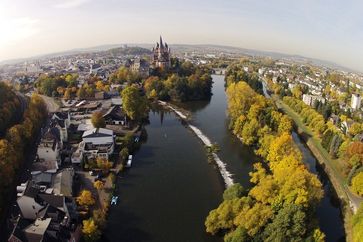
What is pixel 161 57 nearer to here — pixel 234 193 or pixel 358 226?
pixel 234 193

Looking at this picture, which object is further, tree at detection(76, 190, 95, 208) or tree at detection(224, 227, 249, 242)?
tree at detection(76, 190, 95, 208)

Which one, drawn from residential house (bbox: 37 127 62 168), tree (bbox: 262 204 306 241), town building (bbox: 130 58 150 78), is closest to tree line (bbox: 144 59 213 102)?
town building (bbox: 130 58 150 78)

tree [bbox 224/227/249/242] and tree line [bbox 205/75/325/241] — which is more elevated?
tree line [bbox 205/75/325/241]

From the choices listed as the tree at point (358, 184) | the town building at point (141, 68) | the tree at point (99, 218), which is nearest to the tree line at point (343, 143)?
the tree at point (358, 184)

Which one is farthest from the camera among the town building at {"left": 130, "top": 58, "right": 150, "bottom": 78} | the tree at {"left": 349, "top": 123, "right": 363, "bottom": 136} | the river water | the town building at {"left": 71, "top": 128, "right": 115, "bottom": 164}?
the town building at {"left": 130, "top": 58, "right": 150, "bottom": 78}

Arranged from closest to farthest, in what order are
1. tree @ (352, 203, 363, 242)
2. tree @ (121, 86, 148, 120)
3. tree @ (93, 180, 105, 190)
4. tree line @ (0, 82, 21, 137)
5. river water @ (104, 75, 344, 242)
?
tree @ (352, 203, 363, 242), river water @ (104, 75, 344, 242), tree @ (93, 180, 105, 190), tree line @ (0, 82, 21, 137), tree @ (121, 86, 148, 120)

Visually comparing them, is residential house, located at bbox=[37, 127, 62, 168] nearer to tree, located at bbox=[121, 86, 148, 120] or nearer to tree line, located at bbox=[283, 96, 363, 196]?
tree, located at bbox=[121, 86, 148, 120]
